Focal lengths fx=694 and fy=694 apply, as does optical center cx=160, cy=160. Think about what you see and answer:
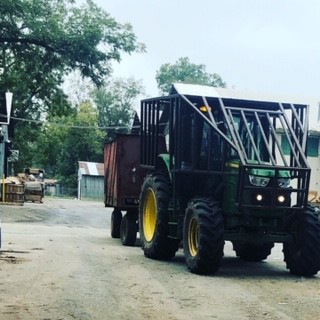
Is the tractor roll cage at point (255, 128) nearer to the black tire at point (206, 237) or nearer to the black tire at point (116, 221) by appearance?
the black tire at point (206, 237)

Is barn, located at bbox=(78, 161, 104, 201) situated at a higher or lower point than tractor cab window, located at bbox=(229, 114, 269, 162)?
lower

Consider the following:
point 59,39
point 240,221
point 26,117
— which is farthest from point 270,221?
point 26,117

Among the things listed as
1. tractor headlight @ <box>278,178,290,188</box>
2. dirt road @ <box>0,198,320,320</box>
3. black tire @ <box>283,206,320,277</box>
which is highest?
tractor headlight @ <box>278,178,290,188</box>

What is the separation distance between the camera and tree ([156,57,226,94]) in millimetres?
78812

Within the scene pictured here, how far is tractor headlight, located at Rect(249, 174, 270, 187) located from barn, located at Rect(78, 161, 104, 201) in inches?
2294

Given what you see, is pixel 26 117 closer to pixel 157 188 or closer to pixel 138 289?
pixel 157 188

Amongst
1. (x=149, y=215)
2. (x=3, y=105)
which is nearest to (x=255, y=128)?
(x=149, y=215)

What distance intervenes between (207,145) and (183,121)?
597mm

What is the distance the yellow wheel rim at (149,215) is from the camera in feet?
43.7

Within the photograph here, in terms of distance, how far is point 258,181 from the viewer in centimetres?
1099

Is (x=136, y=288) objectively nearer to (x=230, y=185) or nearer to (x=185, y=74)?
(x=230, y=185)

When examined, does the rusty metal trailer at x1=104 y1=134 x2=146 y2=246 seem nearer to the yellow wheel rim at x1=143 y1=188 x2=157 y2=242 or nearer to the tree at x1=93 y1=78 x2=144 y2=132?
the yellow wheel rim at x1=143 y1=188 x2=157 y2=242

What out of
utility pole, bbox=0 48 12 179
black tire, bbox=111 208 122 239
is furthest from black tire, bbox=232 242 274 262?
utility pole, bbox=0 48 12 179

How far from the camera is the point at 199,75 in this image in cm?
8294
